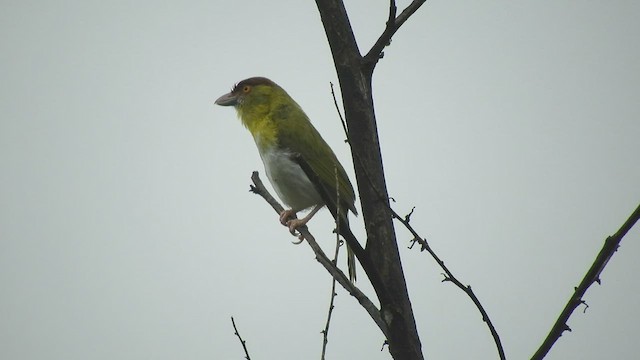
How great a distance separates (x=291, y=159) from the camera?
458 cm

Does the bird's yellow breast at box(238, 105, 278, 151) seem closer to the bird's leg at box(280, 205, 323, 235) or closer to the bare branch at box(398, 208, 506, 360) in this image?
the bird's leg at box(280, 205, 323, 235)

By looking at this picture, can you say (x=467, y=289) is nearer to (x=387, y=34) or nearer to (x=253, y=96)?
(x=387, y=34)

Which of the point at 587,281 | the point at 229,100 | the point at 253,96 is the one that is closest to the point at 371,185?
the point at 587,281

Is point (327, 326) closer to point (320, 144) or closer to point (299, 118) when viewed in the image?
point (320, 144)

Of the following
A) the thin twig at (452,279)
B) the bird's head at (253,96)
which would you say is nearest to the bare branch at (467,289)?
the thin twig at (452,279)

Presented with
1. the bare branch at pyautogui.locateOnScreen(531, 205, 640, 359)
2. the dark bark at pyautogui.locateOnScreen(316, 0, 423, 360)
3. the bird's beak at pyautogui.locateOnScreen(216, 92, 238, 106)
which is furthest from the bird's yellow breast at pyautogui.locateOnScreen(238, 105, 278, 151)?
the bare branch at pyautogui.locateOnScreen(531, 205, 640, 359)

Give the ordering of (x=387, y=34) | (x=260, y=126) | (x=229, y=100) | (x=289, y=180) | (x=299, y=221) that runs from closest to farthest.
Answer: (x=387, y=34), (x=299, y=221), (x=289, y=180), (x=260, y=126), (x=229, y=100)

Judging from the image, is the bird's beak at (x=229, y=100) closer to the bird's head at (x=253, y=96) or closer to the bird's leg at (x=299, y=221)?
the bird's head at (x=253, y=96)

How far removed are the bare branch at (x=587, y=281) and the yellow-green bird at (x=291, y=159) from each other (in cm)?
281

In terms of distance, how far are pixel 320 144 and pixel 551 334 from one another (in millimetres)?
3538

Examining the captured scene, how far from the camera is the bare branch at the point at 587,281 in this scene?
1.60 meters

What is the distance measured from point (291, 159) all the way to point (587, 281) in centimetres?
310

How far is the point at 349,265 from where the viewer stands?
14.8 ft

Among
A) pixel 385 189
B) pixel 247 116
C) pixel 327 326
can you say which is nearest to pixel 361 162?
pixel 385 189
